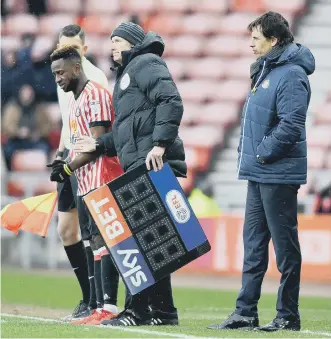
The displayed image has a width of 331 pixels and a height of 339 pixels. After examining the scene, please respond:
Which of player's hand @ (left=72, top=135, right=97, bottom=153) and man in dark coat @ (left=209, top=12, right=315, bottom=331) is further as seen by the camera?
player's hand @ (left=72, top=135, right=97, bottom=153)

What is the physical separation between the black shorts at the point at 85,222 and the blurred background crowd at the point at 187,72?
30.9ft

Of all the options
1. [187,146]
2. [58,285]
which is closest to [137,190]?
[58,285]

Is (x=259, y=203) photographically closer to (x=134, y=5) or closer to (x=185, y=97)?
(x=185, y=97)

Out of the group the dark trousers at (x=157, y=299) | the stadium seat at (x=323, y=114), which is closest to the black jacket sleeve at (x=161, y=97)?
the dark trousers at (x=157, y=299)

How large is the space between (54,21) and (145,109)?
46.4 feet

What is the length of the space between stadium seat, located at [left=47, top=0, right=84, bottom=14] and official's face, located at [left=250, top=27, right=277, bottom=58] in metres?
14.3

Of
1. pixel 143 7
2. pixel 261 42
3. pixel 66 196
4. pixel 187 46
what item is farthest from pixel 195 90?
pixel 261 42

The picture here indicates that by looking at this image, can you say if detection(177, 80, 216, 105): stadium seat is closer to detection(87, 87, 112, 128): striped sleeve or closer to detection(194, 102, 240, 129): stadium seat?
detection(194, 102, 240, 129): stadium seat

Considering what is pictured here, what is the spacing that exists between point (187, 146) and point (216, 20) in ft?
8.53

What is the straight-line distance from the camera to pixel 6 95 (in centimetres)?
1969

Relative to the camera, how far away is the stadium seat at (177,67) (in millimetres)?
20188

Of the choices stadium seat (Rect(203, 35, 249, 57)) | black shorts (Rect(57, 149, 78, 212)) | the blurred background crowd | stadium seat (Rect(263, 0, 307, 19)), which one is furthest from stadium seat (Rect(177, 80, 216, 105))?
black shorts (Rect(57, 149, 78, 212))

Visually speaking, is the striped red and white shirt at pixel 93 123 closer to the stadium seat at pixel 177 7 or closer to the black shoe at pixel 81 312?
the black shoe at pixel 81 312

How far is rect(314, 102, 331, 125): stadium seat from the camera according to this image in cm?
1838
